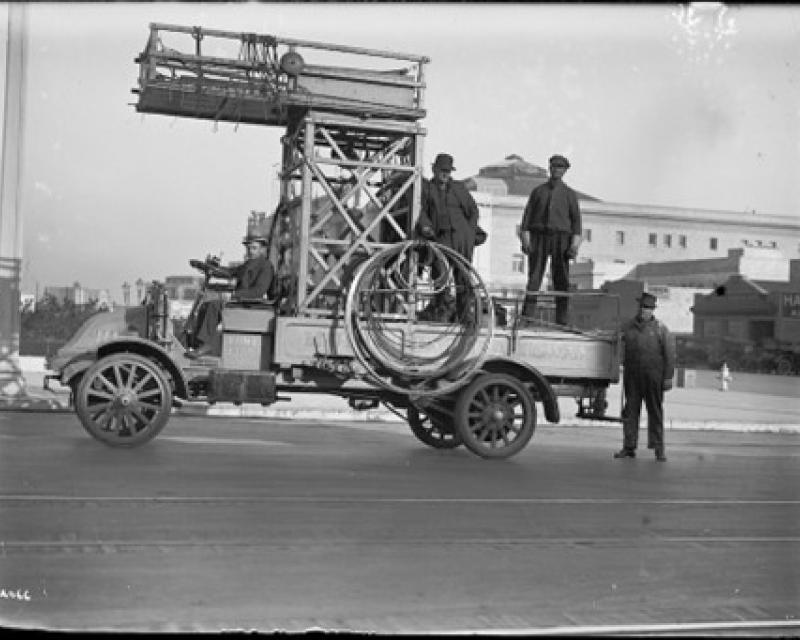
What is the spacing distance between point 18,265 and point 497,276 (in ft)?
25.0

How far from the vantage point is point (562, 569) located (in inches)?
234

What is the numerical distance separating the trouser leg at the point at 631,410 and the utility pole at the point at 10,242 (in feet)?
21.9

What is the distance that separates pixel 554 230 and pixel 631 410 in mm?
2150

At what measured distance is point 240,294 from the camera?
36.1 ft

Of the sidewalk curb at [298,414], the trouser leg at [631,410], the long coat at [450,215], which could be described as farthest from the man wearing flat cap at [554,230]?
the sidewalk curb at [298,414]

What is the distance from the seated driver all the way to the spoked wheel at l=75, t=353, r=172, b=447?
51 cm

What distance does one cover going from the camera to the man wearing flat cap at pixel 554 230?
12086 mm

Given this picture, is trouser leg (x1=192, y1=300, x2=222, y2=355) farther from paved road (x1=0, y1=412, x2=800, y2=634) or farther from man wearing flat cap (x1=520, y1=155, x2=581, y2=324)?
man wearing flat cap (x1=520, y1=155, x2=581, y2=324)

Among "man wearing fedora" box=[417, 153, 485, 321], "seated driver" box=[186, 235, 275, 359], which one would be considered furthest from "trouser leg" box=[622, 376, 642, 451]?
"seated driver" box=[186, 235, 275, 359]

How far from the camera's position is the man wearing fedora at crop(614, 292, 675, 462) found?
39.0ft

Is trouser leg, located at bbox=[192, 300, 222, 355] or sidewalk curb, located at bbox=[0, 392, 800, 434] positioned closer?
trouser leg, located at bbox=[192, 300, 222, 355]

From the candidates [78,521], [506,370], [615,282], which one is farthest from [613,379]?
[615,282]

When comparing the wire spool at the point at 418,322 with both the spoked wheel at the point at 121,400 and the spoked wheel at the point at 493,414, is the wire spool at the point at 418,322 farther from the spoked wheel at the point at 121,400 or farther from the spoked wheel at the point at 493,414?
the spoked wheel at the point at 121,400

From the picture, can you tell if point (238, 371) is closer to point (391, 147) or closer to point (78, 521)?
point (391, 147)
